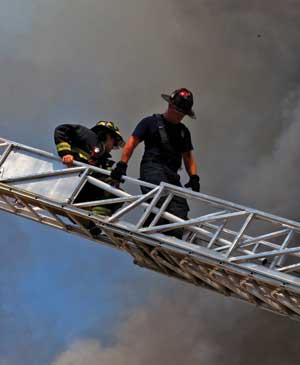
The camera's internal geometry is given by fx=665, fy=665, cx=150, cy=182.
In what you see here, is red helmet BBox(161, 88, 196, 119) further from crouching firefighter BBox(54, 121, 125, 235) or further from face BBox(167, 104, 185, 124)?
crouching firefighter BBox(54, 121, 125, 235)

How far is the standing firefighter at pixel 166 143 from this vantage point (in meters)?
11.7

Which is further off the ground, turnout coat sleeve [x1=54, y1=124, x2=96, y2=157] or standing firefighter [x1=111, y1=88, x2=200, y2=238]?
standing firefighter [x1=111, y1=88, x2=200, y2=238]

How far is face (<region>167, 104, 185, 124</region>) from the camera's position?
11906 mm

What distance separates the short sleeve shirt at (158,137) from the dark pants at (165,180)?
0.16 meters

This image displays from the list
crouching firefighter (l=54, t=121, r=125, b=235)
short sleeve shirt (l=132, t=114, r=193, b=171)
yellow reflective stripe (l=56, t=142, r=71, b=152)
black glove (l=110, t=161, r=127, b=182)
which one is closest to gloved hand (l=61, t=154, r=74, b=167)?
crouching firefighter (l=54, t=121, r=125, b=235)

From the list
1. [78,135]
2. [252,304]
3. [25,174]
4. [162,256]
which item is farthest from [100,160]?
[252,304]

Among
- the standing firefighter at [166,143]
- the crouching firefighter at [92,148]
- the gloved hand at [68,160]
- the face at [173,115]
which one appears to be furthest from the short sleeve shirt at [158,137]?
the gloved hand at [68,160]

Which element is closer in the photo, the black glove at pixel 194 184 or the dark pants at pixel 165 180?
the dark pants at pixel 165 180

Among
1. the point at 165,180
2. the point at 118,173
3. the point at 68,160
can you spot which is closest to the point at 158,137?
the point at 165,180

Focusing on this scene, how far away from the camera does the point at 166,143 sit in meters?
12.0

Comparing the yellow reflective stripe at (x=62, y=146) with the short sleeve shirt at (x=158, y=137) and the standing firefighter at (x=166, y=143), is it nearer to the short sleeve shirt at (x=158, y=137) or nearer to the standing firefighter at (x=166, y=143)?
the standing firefighter at (x=166, y=143)

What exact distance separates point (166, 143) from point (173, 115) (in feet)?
1.71

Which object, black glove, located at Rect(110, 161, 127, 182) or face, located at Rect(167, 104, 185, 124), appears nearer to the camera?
black glove, located at Rect(110, 161, 127, 182)

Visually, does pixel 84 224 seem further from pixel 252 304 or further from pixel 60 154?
pixel 252 304
